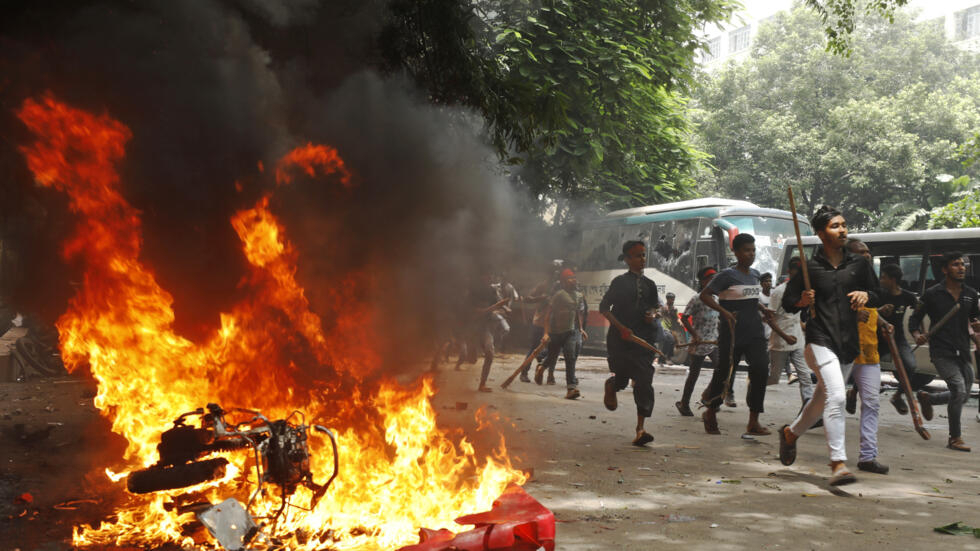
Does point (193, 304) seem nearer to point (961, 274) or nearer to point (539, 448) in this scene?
point (539, 448)

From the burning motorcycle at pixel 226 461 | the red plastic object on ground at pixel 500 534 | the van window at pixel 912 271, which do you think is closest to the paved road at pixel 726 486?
the red plastic object on ground at pixel 500 534

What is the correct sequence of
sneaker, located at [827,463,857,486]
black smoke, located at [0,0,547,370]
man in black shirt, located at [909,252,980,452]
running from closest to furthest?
sneaker, located at [827,463,857,486] < black smoke, located at [0,0,547,370] < man in black shirt, located at [909,252,980,452]

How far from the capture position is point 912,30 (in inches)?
1294

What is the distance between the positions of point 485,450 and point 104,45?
4.08 meters

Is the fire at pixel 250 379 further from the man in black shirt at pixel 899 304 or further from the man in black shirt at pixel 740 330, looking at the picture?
the man in black shirt at pixel 899 304

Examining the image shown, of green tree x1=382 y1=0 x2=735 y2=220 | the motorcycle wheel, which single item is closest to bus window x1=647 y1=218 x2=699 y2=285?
green tree x1=382 y1=0 x2=735 y2=220

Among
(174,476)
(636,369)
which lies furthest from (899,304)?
(174,476)

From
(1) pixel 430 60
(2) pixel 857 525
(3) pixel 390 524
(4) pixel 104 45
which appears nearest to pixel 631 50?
(1) pixel 430 60

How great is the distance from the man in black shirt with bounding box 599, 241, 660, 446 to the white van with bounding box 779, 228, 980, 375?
502 cm

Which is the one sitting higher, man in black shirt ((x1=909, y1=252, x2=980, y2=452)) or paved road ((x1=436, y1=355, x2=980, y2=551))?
man in black shirt ((x1=909, y1=252, x2=980, y2=452))

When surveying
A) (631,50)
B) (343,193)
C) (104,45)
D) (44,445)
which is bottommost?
(44,445)

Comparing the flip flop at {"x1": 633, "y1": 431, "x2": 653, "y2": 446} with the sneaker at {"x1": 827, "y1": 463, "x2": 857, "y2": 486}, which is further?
the flip flop at {"x1": 633, "y1": 431, "x2": 653, "y2": 446}

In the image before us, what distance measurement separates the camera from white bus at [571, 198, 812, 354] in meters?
15.1

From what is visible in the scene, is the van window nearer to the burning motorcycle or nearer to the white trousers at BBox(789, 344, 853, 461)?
the white trousers at BBox(789, 344, 853, 461)
